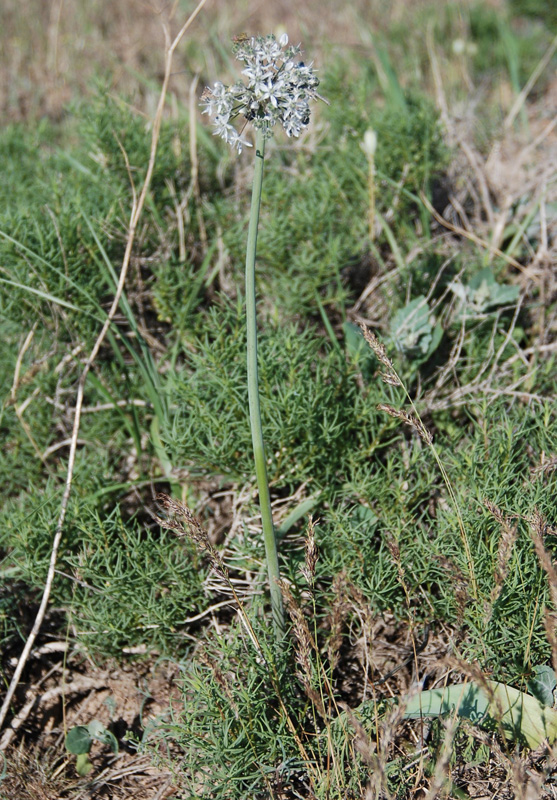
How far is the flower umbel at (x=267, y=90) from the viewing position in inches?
49.4

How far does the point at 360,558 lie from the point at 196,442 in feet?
1.92

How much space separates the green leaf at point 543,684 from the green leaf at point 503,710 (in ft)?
0.09

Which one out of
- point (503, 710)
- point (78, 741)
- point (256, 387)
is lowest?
point (503, 710)

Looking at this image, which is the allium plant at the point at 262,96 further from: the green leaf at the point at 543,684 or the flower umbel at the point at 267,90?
the green leaf at the point at 543,684

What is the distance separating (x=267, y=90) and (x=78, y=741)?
1.65 metres

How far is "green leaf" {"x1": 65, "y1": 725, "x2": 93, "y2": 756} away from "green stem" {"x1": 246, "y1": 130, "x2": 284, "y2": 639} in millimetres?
606

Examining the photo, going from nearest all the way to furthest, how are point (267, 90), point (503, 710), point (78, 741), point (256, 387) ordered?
point (267, 90) → point (256, 387) → point (503, 710) → point (78, 741)

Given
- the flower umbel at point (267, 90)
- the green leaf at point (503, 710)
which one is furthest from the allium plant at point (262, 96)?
the green leaf at point (503, 710)

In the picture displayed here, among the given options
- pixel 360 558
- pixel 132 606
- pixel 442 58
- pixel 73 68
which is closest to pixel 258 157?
pixel 360 558

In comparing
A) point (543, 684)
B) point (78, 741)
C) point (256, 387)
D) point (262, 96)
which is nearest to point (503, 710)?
point (543, 684)

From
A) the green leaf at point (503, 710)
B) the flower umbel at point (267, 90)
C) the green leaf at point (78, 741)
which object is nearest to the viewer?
the flower umbel at point (267, 90)

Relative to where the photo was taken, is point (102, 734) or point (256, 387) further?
point (102, 734)

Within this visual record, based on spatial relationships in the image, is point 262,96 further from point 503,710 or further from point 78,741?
point 78,741

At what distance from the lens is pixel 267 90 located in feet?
4.11
